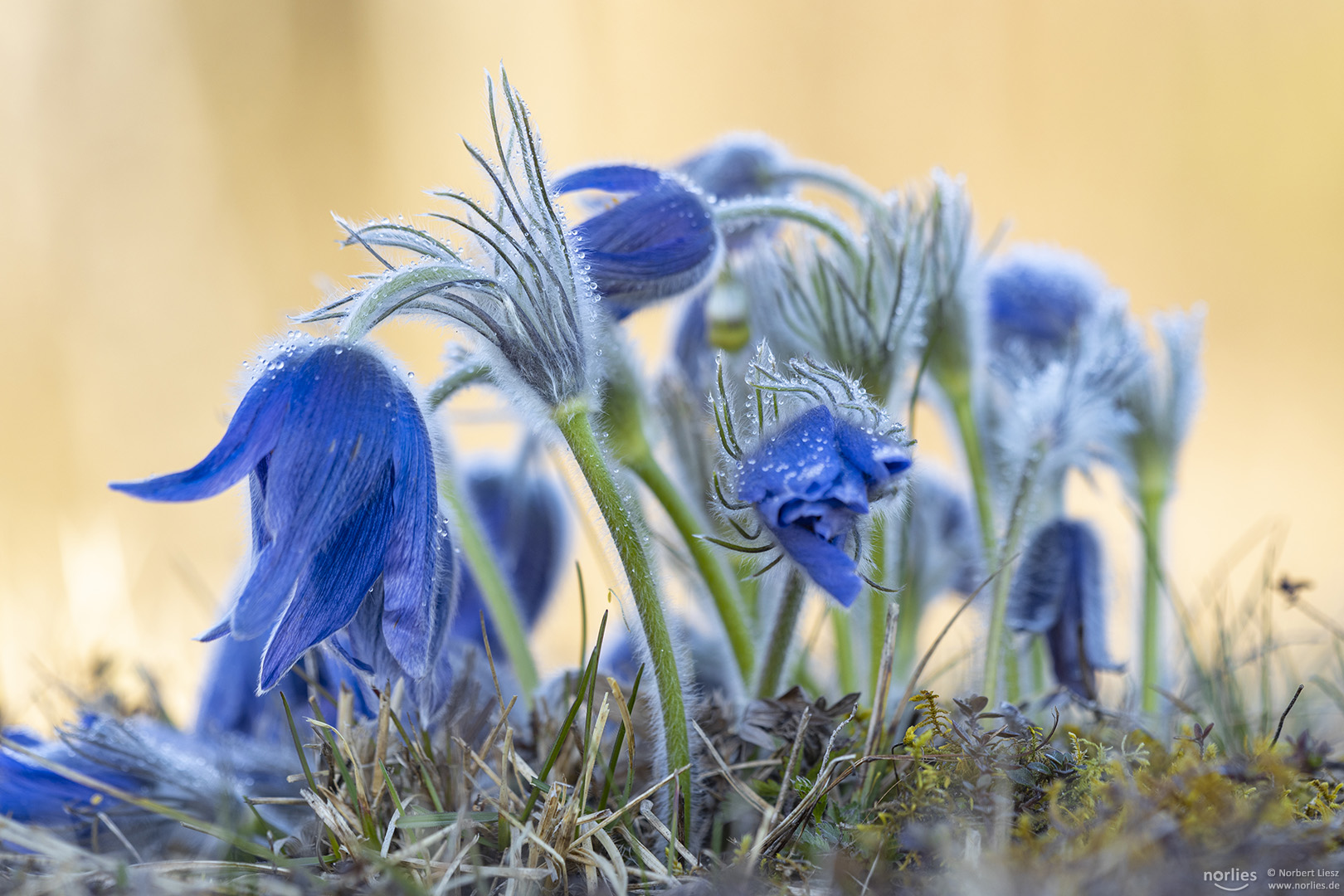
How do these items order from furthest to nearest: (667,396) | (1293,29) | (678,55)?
(678,55), (1293,29), (667,396)

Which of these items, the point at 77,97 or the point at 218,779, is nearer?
the point at 218,779

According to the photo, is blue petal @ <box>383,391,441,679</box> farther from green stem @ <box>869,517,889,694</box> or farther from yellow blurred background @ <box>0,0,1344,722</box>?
yellow blurred background @ <box>0,0,1344,722</box>

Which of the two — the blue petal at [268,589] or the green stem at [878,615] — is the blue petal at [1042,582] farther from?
the blue petal at [268,589]

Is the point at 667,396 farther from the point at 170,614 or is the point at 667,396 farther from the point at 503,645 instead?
the point at 170,614

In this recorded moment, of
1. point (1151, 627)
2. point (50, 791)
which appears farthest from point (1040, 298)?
point (50, 791)

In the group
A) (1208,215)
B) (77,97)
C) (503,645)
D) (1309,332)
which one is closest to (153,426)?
(77,97)

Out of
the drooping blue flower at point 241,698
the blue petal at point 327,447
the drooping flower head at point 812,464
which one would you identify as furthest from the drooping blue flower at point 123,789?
the drooping flower head at point 812,464

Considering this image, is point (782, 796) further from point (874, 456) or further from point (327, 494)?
point (327, 494)

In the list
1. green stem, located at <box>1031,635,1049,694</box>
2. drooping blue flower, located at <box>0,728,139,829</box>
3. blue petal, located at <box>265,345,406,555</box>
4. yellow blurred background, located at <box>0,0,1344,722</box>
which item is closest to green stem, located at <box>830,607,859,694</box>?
green stem, located at <box>1031,635,1049,694</box>
